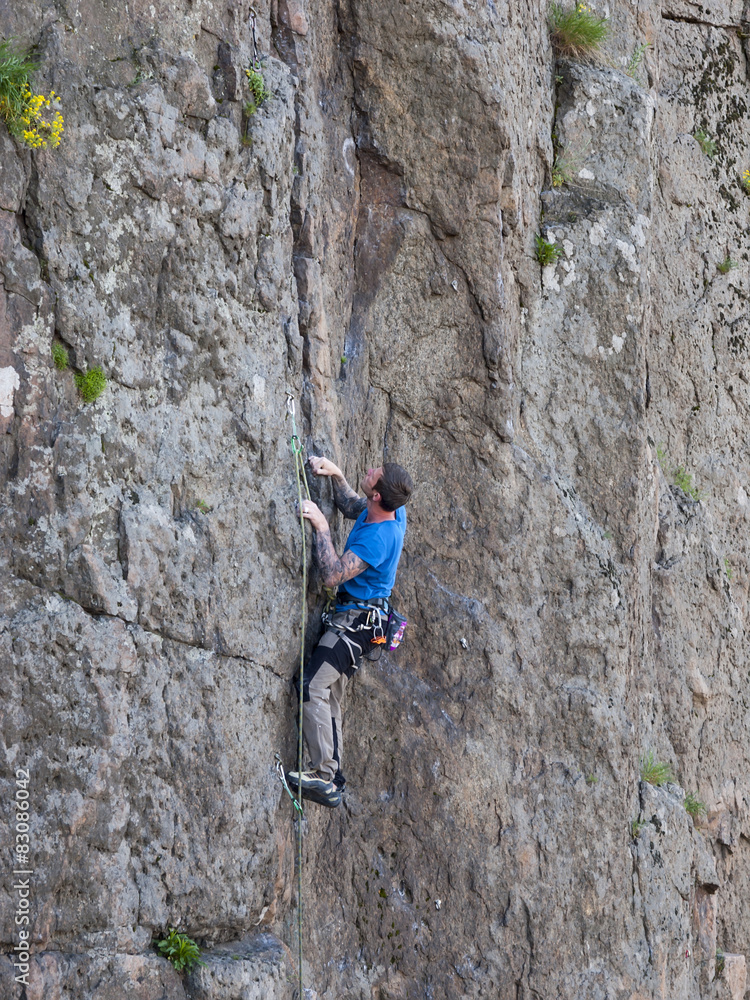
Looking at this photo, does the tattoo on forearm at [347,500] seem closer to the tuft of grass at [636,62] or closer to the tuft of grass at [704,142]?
the tuft of grass at [636,62]

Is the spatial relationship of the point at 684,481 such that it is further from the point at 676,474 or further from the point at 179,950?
the point at 179,950

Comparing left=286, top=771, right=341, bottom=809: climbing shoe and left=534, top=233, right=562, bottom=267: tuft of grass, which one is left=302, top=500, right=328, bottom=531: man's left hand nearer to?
left=286, top=771, right=341, bottom=809: climbing shoe

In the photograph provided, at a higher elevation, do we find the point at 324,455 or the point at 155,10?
the point at 155,10

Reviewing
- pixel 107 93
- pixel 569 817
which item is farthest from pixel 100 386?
pixel 569 817

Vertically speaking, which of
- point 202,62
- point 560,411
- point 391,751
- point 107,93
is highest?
point 202,62

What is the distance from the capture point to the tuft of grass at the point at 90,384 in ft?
18.5

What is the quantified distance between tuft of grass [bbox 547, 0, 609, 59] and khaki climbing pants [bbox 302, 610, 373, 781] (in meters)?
5.24

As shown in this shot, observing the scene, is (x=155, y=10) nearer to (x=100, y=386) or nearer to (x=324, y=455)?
(x=100, y=386)

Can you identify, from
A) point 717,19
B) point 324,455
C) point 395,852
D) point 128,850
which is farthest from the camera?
point 717,19

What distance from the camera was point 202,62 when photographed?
6.21 meters

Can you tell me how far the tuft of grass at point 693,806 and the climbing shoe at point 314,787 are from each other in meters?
3.93

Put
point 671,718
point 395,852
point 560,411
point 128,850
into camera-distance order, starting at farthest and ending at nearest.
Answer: point 671,718 → point 560,411 → point 395,852 → point 128,850

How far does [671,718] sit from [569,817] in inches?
73.1

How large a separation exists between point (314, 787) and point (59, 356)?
9.73 feet
